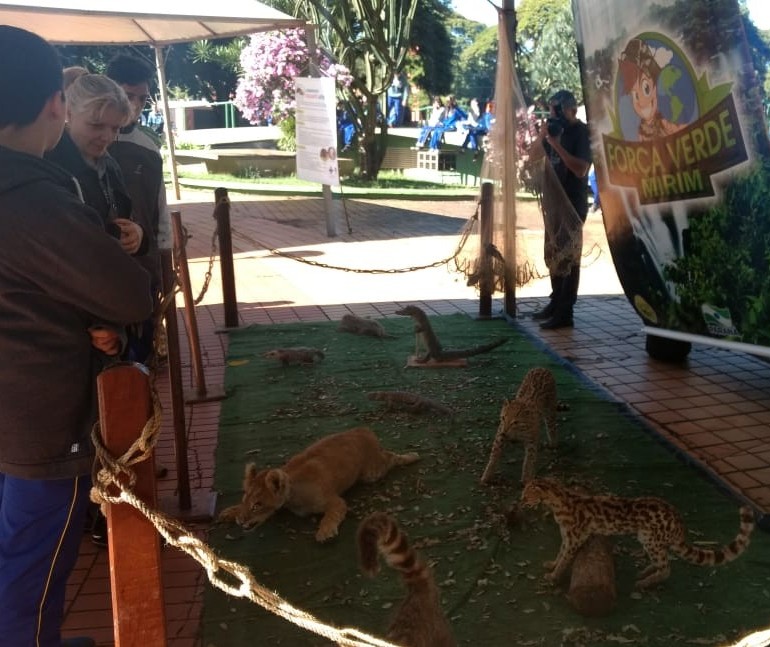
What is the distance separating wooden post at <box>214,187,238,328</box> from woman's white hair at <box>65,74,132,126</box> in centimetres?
410

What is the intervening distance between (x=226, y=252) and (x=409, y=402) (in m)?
2.92

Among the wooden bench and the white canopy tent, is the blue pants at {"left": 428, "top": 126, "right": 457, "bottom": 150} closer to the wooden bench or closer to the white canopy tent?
the wooden bench

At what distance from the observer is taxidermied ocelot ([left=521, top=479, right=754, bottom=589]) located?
341 centimetres

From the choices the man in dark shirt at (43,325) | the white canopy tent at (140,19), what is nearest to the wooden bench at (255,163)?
the white canopy tent at (140,19)

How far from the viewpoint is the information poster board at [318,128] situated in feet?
42.9

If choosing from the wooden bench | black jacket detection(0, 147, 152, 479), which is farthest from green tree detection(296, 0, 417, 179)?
black jacket detection(0, 147, 152, 479)

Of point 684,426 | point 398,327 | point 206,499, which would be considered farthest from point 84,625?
point 398,327

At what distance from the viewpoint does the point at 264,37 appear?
20.3m

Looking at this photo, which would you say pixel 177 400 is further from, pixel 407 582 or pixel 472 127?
pixel 472 127

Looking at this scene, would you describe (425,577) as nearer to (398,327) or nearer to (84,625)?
(84,625)

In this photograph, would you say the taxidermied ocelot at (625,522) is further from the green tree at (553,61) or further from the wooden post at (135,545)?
the green tree at (553,61)

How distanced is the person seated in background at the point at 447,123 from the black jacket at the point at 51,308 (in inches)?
926

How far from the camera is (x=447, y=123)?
26.2 m

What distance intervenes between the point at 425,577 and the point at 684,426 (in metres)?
3.24
